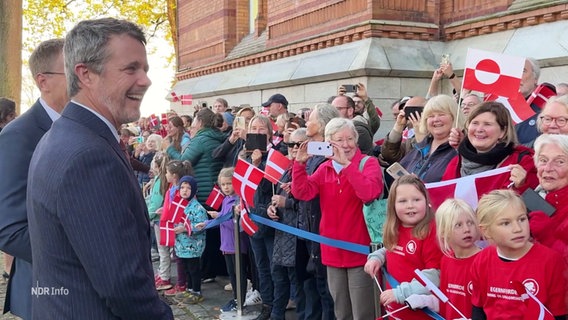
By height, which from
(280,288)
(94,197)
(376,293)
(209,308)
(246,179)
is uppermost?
(94,197)

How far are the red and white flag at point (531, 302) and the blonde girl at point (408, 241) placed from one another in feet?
2.25

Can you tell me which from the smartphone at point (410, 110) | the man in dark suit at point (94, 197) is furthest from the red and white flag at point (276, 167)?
the man in dark suit at point (94, 197)

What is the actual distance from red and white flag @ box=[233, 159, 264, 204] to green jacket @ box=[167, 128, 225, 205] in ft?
5.77

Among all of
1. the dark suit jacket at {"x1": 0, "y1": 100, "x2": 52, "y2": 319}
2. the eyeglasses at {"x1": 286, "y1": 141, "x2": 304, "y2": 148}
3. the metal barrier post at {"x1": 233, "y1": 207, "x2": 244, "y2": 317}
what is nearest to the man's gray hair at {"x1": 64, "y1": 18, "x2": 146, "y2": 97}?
the dark suit jacket at {"x1": 0, "y1": 100, "x2": 52, "y2": 319}

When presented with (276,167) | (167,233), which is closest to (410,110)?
(276,167)

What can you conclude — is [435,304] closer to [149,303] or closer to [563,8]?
[149,303]

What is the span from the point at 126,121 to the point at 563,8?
6137 millimetres

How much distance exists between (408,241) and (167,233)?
347 cm

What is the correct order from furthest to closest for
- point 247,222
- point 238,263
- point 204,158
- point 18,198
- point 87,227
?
point 204,158 → point 238,263 → point 247,222 → point 18,198 → point 87,227

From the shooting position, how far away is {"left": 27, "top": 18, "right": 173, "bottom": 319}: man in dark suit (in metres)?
1.71

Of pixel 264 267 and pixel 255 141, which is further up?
pixel 255 141

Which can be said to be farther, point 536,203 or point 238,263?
point 238,263

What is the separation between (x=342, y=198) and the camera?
4191mm

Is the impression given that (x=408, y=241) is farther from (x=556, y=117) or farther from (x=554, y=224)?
(x=556, y=117)
